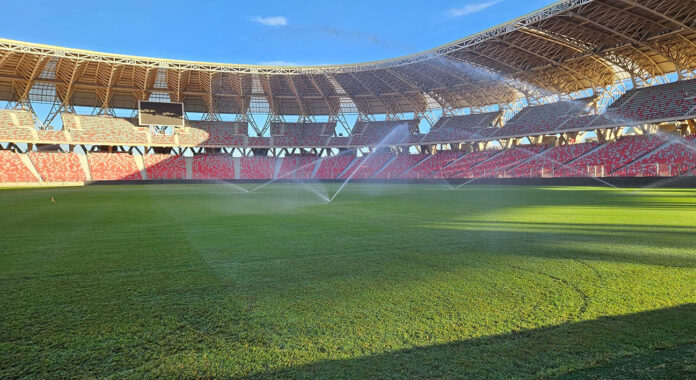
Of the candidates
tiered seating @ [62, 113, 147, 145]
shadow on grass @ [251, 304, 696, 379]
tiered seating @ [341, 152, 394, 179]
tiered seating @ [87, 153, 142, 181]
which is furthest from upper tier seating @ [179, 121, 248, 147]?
shadow on grass @ [251, 304, 696, 379]

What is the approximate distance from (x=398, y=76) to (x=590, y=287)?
5034 centimetres

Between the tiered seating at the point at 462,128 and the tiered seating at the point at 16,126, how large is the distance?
54225 millimetres

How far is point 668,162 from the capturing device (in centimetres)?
3145

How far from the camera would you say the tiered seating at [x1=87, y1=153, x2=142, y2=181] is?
168 ft

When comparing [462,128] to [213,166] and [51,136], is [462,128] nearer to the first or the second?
[213,166]

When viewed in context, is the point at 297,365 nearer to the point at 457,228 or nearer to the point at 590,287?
the point at 590,287

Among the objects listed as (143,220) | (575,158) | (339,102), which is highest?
(339,102)

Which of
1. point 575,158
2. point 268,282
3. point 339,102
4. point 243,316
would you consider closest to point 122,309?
point 243,316

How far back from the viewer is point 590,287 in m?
4.04

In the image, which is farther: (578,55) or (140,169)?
(140,169)

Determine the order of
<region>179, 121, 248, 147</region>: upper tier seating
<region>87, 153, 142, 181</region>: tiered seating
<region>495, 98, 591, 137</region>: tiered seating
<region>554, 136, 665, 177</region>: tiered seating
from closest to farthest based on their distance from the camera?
<region>554, 136, 665, 177</region>: tiered seating < <region>495, 98, 591, 137</region>: tiered seating < <region>87, 153, 142, 181</region>: tiered seating < <region>179, 121, 248, 147</region>: upper tier seating

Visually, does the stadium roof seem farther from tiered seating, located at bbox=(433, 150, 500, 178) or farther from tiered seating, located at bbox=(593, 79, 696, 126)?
tiered seating, located at bbox=(433, 150, 500, 178)

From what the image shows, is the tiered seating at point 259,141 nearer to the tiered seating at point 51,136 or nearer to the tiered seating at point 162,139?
the tiered seating at point 162,139

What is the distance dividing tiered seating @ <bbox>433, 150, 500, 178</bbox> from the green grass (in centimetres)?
4292
